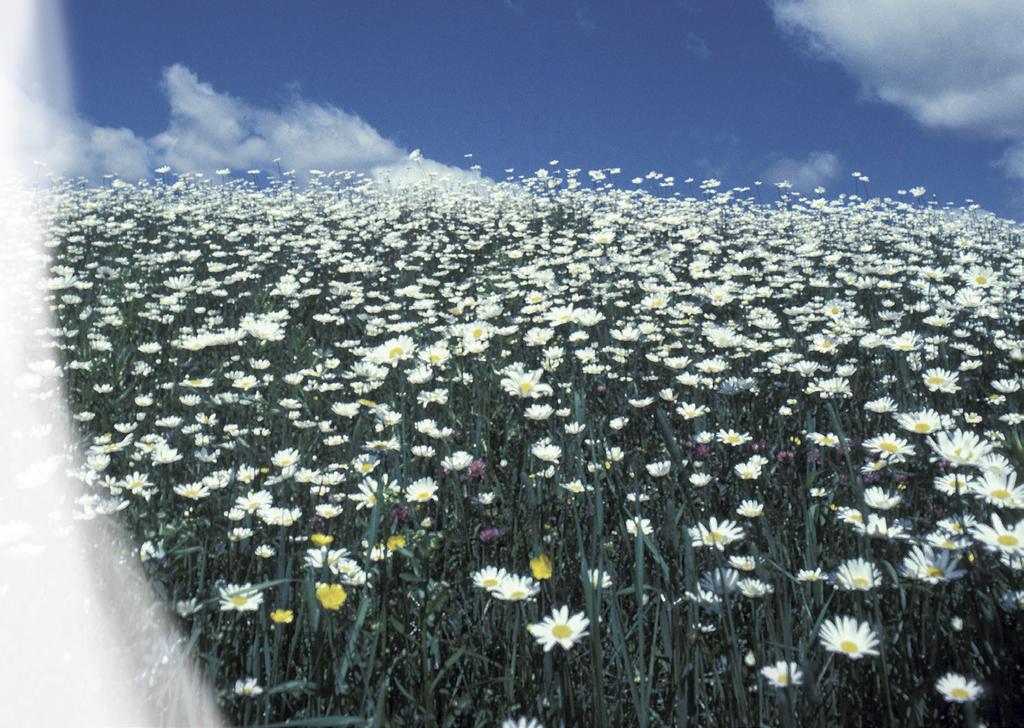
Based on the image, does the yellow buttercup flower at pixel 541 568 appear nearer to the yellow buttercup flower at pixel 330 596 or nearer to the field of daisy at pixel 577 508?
the field of daisy at pixel 577 508

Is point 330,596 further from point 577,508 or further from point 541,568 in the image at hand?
point 577,508

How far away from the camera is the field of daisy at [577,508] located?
4.75 feet

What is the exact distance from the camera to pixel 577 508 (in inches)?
72.0

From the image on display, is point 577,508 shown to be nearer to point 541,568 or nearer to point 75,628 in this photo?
point 541,568

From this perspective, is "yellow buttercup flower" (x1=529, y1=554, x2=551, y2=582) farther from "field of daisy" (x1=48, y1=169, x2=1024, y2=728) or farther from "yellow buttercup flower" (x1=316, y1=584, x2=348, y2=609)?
"yellow buttercup flower" (x1=316, y1=584, x2=348, y2=609)

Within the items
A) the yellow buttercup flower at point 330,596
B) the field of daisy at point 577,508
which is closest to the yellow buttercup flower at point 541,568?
the field of daisy at point 577,508

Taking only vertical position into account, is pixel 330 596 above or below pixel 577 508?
below

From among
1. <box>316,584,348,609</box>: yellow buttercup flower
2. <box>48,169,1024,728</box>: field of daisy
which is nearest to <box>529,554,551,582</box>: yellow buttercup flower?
<box>48,169,1024,728</box>: field of daisy

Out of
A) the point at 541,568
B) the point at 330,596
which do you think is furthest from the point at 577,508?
the point at 330,596

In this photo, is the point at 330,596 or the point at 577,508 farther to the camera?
the point at 577,508

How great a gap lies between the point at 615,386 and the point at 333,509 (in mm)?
2386

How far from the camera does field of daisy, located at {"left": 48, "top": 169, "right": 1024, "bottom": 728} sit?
4.75ft

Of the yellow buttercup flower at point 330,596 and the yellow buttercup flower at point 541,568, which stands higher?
the yellow buttercup flower at point 541,568

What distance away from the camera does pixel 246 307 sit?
24.6 ft
